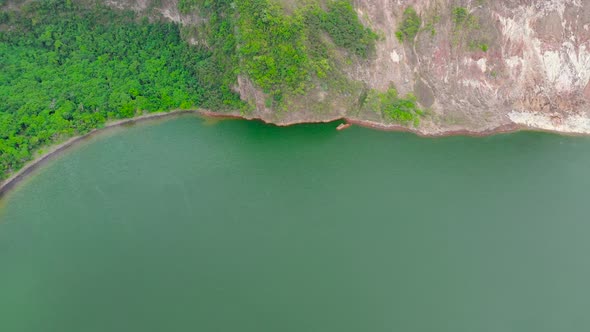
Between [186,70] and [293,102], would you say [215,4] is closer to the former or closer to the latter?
[186,70]

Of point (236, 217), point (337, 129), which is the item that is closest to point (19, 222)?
point (236, 217)

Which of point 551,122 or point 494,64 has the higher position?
point 494,64

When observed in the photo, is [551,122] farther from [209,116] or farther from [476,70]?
[209,116]

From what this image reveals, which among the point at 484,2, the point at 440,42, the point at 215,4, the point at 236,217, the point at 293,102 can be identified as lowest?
the point at 236,217

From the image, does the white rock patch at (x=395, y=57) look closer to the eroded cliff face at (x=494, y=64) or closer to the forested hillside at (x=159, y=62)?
the eroded cliff face at (x=494, y=64)

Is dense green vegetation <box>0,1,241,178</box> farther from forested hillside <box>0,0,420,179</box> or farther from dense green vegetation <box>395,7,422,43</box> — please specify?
dense green vegetation <box>395,7,422,43</box>

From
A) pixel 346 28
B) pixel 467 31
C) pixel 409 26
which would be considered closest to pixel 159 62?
pixel 346 28
